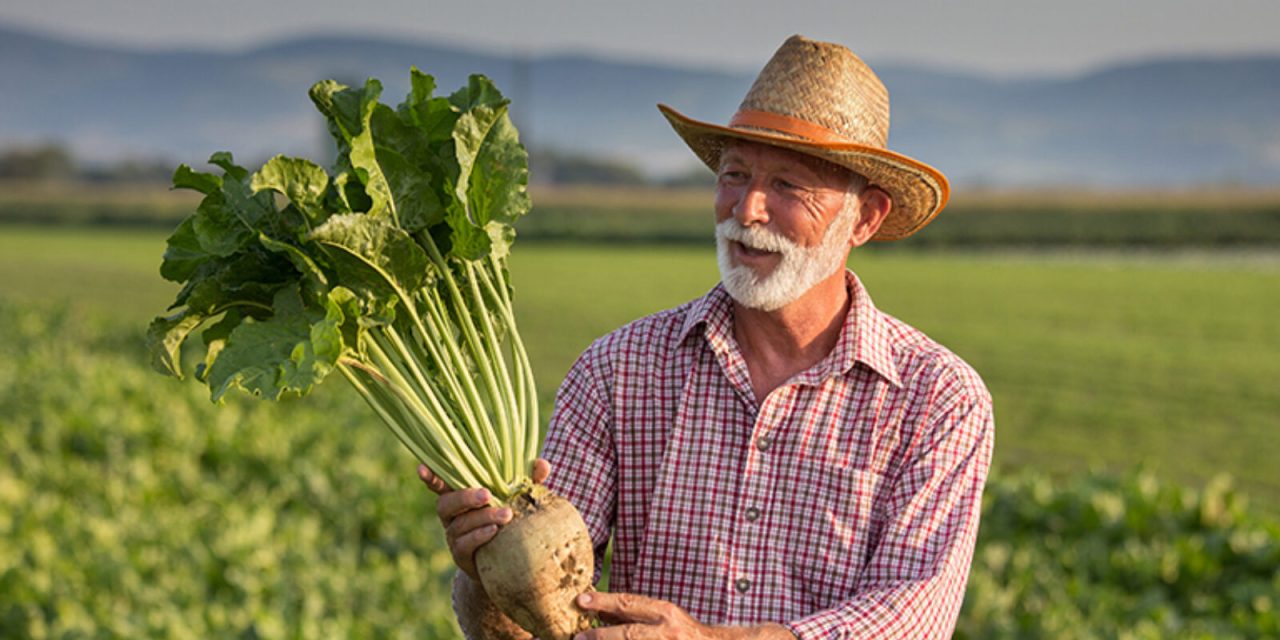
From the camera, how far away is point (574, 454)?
270 centimetres

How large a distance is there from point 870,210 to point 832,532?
2.17 ft

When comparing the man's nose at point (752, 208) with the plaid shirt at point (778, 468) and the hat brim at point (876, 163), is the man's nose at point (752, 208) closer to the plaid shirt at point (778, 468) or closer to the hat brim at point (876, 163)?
the hat brim at point (876, 163)

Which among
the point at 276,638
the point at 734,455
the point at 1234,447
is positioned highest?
the point at 734,455

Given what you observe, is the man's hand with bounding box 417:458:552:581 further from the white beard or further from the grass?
the grass

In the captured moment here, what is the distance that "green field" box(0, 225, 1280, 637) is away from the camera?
235 inches

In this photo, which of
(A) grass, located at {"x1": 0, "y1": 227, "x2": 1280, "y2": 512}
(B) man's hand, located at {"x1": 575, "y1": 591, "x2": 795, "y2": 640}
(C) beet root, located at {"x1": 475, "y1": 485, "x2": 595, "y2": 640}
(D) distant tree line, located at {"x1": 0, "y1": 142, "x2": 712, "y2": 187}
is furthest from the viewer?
(D) distant tree line, located at {"x1": 0, "y1": 142, "x2": 712, "y2": 187}

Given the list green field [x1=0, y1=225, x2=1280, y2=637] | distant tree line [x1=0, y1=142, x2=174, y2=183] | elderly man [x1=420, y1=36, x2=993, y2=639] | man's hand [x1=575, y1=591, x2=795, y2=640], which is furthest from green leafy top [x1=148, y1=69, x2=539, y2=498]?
distant tree line [x1=0, y1=142, x2=174, y2=183]

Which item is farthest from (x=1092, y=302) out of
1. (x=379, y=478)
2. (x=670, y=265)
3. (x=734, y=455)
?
(x=734, y=455)

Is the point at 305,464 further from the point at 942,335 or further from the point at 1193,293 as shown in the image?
the point at 1193,293

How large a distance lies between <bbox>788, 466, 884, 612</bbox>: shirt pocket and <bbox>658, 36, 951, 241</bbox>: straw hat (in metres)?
0.58

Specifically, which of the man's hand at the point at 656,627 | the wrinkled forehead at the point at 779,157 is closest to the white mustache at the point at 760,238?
the wrinkled forehead at the point at 779,157

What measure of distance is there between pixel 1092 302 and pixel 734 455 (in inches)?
1092

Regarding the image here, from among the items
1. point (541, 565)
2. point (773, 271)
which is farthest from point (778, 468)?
point (541, 565)

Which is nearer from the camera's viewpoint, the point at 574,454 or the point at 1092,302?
the point at 574,454
